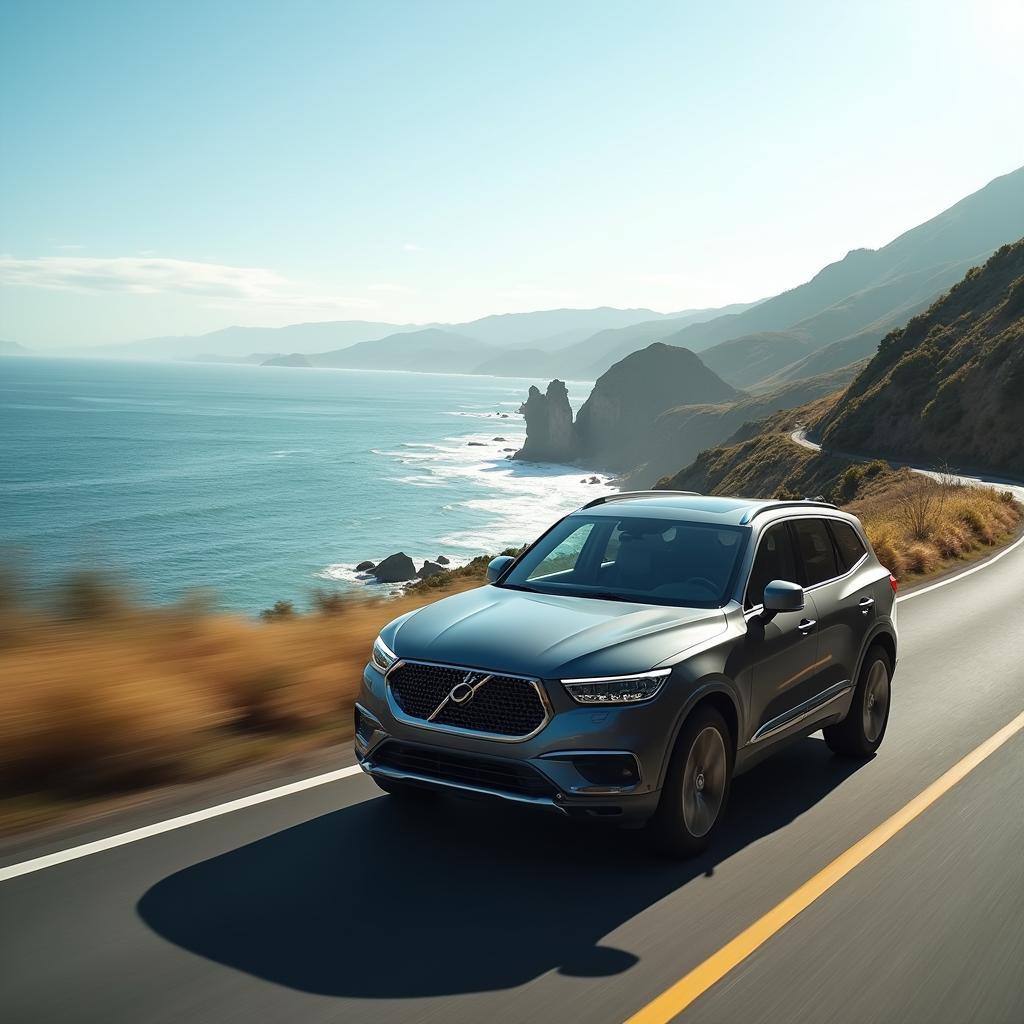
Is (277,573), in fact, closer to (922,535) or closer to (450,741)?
(922,535)

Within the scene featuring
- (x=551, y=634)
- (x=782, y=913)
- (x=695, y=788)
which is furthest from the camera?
(x=695, y=788)

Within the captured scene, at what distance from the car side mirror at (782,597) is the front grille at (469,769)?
171 centimetres

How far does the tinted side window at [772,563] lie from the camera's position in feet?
19.6

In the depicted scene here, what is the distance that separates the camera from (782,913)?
4.60 meters

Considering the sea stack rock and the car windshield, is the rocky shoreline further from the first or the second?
the sea stack rock

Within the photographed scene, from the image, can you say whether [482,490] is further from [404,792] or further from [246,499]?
[404,792]

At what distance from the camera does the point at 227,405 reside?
196 meters

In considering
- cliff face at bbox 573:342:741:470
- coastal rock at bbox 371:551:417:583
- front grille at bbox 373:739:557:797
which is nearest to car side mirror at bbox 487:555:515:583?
front grille at bbox 373:739:557:797

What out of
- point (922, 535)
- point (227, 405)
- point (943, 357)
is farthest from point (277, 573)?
point (227, 405)

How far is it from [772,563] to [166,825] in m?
3.59

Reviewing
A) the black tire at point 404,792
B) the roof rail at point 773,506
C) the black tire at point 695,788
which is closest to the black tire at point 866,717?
the roof rail at point 773,506

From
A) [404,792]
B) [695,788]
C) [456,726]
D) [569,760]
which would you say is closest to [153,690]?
[404,792]

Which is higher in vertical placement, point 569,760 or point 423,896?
point 569,760

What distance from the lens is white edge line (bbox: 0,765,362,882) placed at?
4.81m
